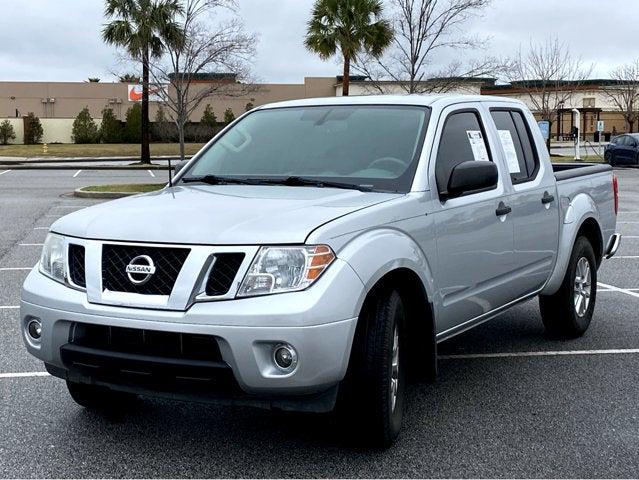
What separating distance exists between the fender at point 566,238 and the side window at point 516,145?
0.43m

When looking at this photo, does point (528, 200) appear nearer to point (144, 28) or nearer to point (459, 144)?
point (459, 144)

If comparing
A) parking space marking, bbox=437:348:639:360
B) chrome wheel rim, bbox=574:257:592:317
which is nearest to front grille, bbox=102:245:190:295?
parking space marking, bbox=437:348:639:360

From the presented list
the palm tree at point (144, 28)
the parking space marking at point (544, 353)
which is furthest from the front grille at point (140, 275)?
the palm tree at point (144, 28)

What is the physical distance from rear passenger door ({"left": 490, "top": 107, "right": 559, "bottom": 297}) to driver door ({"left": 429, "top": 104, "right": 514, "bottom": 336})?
5.6 inches

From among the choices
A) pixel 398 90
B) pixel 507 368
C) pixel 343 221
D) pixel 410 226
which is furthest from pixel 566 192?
pixel 398 90

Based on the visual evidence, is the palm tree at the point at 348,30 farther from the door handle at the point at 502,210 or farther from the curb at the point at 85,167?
the door handle at the point at 502,210

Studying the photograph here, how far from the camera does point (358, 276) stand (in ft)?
13.4

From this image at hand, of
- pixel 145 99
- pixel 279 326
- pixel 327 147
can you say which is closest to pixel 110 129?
pixel 145 99

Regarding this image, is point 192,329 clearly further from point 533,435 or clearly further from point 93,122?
point 93,122

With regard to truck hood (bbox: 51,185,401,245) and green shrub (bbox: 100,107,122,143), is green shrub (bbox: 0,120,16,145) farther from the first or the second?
truck hood (bbox: 51,185,401,245)

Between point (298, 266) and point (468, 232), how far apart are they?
1.59 m

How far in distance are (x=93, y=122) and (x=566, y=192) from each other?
61.3 metres

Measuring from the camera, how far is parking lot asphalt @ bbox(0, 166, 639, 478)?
4262 millimetres

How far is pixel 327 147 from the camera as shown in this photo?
17.6 ft
